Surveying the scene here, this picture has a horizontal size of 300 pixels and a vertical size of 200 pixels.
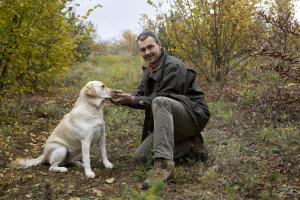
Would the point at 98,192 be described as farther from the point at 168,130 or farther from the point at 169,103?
the point at 169,103

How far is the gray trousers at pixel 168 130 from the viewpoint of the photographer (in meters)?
4.06

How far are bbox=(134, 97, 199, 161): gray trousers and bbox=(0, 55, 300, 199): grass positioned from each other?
0.21 meters

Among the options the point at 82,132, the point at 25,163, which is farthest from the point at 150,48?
the point at 25,163

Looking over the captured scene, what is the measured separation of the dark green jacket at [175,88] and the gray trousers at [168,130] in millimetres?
98

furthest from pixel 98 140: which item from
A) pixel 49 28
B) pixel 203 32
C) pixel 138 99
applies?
pixel 203 32

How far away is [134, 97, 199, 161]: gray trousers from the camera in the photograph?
160 inches

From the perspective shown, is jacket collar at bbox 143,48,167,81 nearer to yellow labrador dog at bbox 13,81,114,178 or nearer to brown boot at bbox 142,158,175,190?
yellow labrador dog at bbox 13,81,114,178

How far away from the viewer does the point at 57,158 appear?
181 inches

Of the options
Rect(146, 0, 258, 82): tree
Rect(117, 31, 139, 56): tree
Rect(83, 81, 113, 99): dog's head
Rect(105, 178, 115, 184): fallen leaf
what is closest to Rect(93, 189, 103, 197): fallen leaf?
Rect(105, 178, 115, 184): fallen leaf

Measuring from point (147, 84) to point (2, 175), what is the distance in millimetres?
1874

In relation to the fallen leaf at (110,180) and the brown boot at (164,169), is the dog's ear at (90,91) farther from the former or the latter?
the brown boot at (164,169)

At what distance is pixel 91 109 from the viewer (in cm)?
450

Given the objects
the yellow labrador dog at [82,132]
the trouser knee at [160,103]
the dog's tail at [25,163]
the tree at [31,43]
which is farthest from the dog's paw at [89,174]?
the tree at [31,43]

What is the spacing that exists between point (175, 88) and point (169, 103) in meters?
0.26
